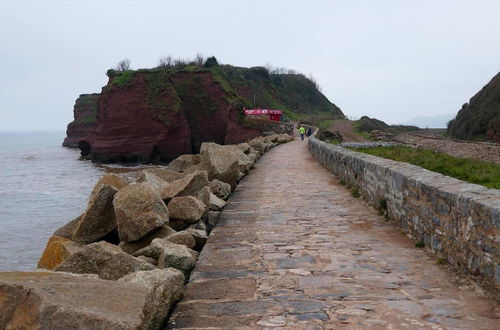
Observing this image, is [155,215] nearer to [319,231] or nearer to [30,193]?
[319,231]

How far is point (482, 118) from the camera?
4353 centimetres

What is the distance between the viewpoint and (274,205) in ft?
28.3

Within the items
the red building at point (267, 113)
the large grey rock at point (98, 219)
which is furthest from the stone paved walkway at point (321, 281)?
the red building at point (267, 113)

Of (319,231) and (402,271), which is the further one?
(319,231)

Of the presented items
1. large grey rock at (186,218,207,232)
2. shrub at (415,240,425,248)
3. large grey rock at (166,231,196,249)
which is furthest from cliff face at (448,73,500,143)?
large grey rock at (166,231,196,249)

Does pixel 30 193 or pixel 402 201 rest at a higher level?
pixel 402 201

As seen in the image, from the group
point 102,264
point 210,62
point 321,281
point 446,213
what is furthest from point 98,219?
point 210,62

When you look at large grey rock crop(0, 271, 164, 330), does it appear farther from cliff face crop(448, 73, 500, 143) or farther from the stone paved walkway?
cliff face crop(448, 73, 500, 143)

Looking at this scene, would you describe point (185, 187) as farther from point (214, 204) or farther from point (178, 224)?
point (214, 204)

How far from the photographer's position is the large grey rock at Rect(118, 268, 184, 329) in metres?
3.40

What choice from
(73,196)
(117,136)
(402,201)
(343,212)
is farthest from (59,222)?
(117,136)

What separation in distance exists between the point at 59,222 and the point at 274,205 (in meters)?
11.8

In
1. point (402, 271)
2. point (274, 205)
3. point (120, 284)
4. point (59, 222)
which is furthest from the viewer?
point (59, 222)

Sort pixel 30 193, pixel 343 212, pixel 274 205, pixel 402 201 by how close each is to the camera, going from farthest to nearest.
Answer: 1. pixel 30 193
2. pixel 274 205
3. pixel 343 212
4. pixel 402 201
